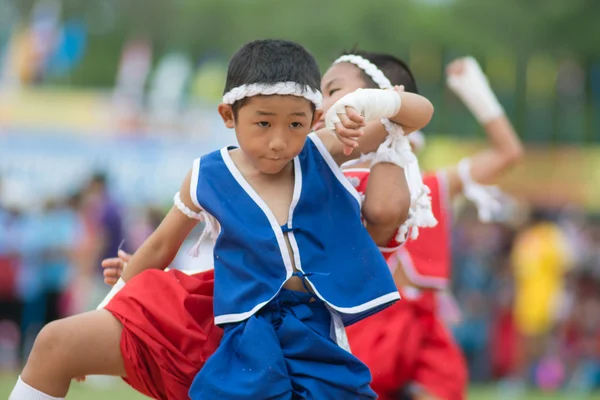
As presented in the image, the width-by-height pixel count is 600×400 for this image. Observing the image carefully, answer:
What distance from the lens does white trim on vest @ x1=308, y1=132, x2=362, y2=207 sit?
3074 mm

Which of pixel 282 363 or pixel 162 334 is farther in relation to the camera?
pixel 162 334

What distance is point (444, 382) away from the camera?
443cm

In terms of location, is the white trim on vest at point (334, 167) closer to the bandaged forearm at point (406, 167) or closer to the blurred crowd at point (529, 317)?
the bandaged forearm at point (406, 167)

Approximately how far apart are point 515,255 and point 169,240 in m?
9.91

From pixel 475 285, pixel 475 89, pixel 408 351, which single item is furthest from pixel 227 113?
pixel 475 285

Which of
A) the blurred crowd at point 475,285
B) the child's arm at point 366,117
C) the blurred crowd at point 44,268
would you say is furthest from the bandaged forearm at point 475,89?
→ the blurred crowd at point 44,268

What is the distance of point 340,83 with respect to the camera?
3605 millimetres

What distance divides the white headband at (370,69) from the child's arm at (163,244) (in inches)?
33.2

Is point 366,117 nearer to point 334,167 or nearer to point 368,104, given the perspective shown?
point 368,104

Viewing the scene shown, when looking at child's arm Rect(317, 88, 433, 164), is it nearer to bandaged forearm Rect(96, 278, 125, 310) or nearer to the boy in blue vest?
the boy in blue vest

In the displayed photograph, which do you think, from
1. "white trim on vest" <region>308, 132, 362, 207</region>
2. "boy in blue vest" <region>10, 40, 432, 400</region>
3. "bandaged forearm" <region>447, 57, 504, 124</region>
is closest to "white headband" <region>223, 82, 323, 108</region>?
"boy in blue vest" <region>10, 40, 432, 400</region>

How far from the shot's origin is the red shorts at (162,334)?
3016 mm

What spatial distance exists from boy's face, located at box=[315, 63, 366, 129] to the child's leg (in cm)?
112

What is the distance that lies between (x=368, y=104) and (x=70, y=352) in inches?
45.0
